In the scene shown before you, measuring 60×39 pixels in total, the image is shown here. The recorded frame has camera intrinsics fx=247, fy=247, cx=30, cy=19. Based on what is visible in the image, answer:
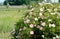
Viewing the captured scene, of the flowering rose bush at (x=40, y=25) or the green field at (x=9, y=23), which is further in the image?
the green field at (x=9, y=23)

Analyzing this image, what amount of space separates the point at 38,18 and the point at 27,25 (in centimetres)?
24

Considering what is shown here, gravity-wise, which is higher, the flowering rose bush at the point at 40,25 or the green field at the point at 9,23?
the flowering rose bush at the point at 40,25

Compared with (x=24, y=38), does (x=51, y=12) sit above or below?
above

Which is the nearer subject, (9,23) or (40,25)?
(40,25)

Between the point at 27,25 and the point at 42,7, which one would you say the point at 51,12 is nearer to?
the point at 42,7

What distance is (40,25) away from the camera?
14.6 ft

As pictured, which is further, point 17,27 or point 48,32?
point 17,27

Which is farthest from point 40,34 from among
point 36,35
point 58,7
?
point 58,7

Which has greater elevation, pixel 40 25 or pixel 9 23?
pixel 40 25

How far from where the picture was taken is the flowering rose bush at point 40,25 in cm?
436

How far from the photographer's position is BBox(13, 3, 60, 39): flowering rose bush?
4.36 meters

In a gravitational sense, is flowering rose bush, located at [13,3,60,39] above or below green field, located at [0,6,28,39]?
above

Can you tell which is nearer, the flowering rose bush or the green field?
the flowering rose bush

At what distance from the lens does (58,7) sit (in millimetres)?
4895
